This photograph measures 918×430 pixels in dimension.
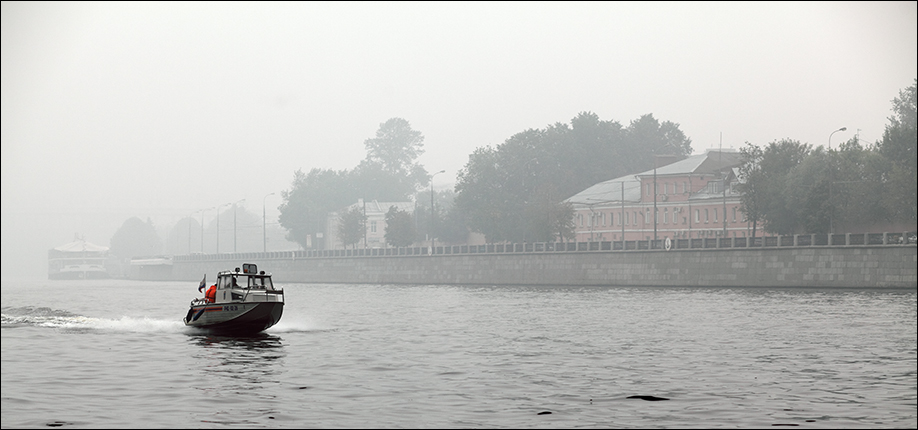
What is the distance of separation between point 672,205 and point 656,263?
31.3 m

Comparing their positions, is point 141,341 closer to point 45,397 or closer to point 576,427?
point 45,397

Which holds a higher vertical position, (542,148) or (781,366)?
(542,148)

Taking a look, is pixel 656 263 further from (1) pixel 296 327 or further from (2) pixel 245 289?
(2) pixel 245 289

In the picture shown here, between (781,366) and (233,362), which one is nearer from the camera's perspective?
(781,366)

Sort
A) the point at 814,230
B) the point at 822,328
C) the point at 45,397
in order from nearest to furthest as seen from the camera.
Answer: the point at 45,397
the point at 822,328
the point at 814,230

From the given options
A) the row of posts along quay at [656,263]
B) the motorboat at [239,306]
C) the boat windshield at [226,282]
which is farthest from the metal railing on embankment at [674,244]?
the boat windshield at [226,282]

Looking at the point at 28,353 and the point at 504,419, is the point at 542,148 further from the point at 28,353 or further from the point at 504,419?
the point at 504,419

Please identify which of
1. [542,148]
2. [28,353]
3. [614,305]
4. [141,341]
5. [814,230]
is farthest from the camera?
[542,148]

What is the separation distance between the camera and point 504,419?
20.9 metres

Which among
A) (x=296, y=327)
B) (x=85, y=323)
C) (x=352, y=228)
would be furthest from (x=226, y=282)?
(x=352, y=228)

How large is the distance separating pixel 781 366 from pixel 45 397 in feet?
59.2

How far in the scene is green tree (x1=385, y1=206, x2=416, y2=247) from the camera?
14675cm

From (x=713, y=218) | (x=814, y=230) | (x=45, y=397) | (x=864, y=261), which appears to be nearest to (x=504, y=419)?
(x=45, y=397)

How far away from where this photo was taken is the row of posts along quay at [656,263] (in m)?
73.4
